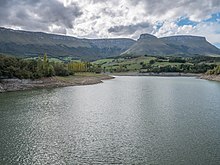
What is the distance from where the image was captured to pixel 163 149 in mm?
25688

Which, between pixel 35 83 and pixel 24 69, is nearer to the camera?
pixel 24 69

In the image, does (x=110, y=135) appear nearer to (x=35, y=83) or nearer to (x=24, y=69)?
(x=35, y=83)

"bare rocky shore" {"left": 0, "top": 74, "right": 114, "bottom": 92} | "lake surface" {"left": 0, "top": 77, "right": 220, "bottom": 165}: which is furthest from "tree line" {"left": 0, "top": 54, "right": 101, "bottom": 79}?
"lake surface" {"left": 0, "top": 77, "right": 220, "bottom": 165}

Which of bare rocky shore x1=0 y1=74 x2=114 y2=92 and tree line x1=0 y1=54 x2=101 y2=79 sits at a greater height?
tree line x1=0 y1=54 x2=101 y2=79

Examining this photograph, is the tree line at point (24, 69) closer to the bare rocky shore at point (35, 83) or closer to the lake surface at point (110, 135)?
the bare rocky shore at point (35, 83)

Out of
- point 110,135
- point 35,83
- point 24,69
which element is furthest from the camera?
point 35,83

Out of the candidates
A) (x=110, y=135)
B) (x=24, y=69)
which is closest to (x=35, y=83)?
(x=24, y=69)

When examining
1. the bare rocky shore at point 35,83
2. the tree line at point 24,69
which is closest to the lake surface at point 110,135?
the bare rocky shore at point 35,83

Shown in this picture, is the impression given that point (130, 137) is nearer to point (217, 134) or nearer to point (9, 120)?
point (217, 134)

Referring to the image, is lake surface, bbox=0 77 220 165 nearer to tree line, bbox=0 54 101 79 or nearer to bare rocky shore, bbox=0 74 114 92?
bare rocky shore, bbox=0 74 114 92

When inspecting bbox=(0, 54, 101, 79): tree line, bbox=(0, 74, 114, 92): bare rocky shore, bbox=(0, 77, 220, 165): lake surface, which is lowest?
bbox=(0, 77, 220, 165): lake surface

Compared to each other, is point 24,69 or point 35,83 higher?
point 24,69

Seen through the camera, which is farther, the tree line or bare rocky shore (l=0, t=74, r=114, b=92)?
the tree line

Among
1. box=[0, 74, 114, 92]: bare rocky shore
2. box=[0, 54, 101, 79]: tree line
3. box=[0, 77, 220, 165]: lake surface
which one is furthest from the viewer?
box=[0, 54, 101, 79]: tree line
